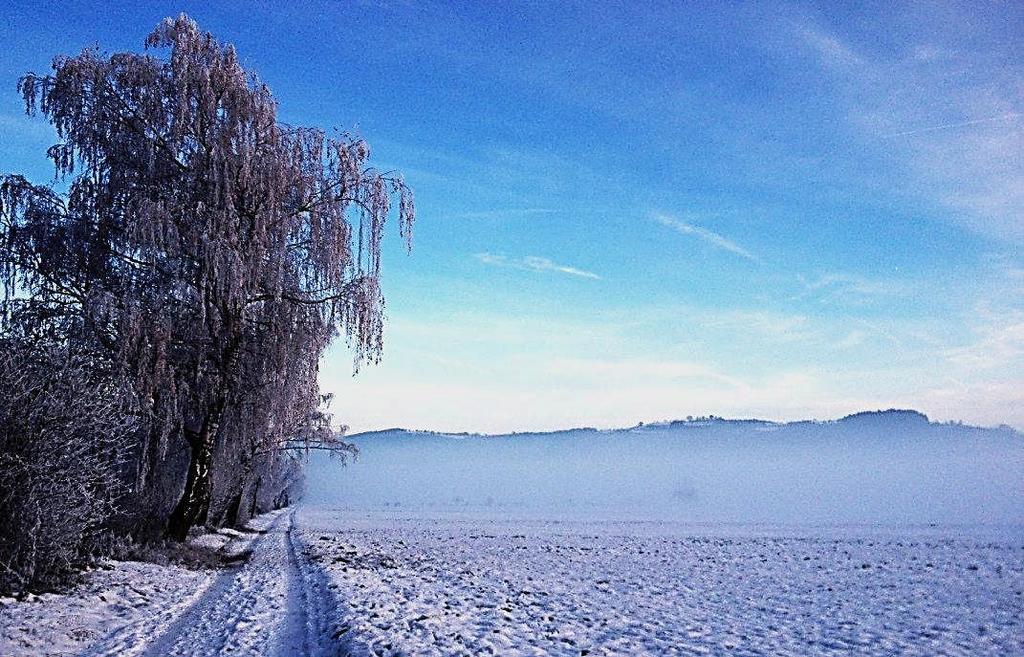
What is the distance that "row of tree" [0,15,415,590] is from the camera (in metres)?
17.5

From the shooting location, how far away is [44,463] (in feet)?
40.4

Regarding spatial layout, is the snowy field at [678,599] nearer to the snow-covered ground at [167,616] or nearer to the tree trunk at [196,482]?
the snow-covered ground at [167,616]

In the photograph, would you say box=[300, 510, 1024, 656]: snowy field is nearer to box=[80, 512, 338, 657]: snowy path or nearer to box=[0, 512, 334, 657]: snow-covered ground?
box=[80, 512, 338, 657]: snowy path

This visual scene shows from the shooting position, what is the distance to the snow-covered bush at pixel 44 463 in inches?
475

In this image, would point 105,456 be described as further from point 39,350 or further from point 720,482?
point 720,482

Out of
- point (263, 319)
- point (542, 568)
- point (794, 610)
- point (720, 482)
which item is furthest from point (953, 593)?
point (720, 482)

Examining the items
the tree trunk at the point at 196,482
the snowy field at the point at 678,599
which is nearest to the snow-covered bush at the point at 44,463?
the snowy field at the point at 678,599

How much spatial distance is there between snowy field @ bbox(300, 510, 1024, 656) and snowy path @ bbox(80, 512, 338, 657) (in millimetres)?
516

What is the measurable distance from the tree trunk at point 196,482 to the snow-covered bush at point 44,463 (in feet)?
22.0

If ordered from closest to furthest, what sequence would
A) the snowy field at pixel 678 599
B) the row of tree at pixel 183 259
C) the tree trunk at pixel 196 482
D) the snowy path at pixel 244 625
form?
the snowy path at pixel 244 625 < the snowy field at pixel 678 599 < the row of tree at pixel 183 259 < the tree trunk at pixel 196 482

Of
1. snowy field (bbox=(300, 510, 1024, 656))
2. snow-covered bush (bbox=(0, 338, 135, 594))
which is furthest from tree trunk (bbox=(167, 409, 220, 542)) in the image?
snow-covered bush (bbox=(0, 338, 135, 594))

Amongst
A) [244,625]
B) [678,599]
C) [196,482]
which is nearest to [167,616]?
[244,625]

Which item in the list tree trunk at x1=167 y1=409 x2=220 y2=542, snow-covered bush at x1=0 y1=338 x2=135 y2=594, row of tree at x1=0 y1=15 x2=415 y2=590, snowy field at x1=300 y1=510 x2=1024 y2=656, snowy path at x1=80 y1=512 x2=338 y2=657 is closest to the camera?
snowy path at x1=80 y1=512 x2=338 y2=657

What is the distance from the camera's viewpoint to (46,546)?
12734 millimetres
